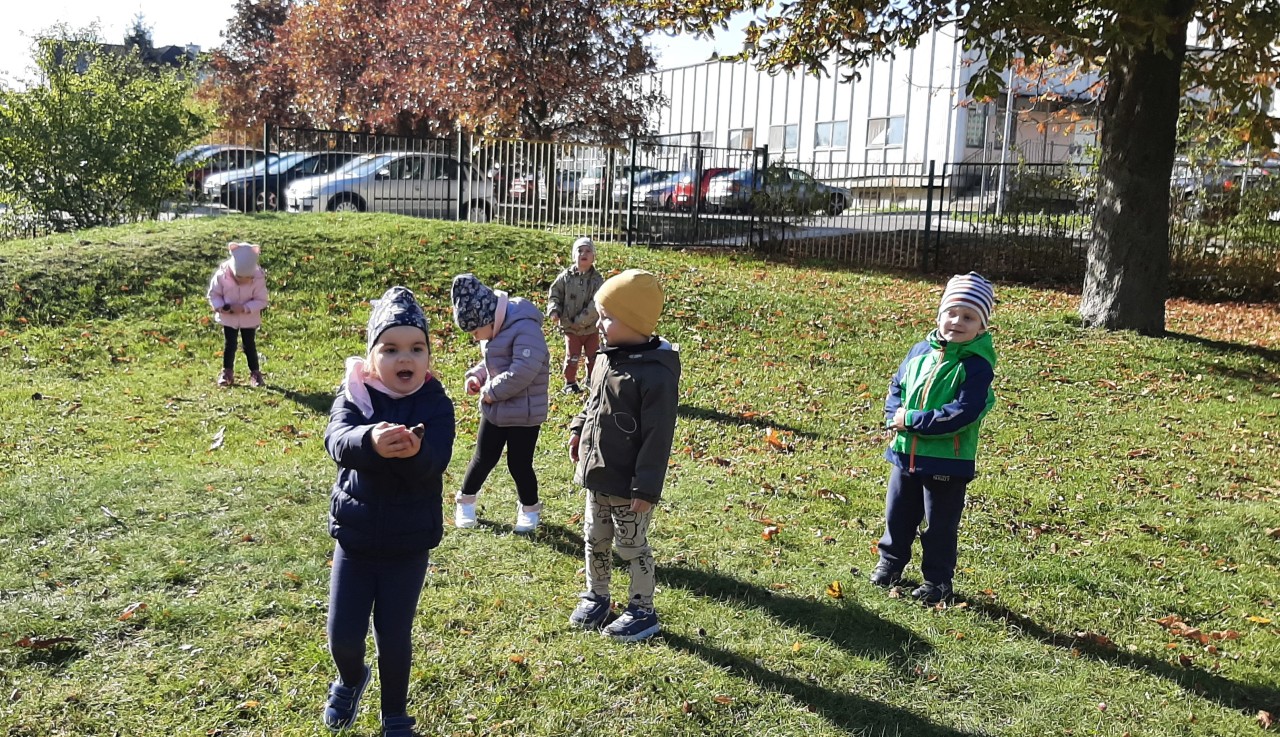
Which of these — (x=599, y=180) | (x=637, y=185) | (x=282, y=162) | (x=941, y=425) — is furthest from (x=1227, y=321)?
(x=282, y=162)

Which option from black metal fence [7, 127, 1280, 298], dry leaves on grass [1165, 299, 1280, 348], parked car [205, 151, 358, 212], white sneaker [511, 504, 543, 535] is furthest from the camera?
parked car [205, 151, 358, 212]

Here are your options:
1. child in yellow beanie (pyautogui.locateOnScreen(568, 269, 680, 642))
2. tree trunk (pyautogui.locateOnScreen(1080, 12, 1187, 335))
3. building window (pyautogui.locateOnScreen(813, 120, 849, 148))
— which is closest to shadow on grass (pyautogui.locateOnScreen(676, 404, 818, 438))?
child in yellow beanie (pyautogui.locateOnScreen(568, 269, 680, 642))

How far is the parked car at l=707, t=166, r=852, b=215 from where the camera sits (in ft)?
65.7

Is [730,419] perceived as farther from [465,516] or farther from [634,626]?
[634,626]

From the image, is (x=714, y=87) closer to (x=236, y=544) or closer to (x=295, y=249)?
(x=295, y=249)

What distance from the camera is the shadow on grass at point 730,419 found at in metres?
9.08

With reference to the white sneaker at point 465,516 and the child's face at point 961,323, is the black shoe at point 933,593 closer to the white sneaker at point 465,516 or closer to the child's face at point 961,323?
the child's face at point 961,323

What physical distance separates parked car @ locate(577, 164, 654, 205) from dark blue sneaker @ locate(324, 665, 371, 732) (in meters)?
15.6

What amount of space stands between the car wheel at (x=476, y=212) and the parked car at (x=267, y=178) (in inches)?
93.6

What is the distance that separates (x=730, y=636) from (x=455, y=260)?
36.6ft

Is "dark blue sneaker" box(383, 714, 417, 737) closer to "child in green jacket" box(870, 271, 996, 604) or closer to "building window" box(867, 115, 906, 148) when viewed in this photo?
"child in green jacket" box(870, 271, 996, 604)

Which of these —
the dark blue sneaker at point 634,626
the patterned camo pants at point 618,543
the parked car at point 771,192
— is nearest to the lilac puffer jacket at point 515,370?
the patterned camo pants at point 618,543

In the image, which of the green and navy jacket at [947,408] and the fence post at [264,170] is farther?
the fence post at [264,170]

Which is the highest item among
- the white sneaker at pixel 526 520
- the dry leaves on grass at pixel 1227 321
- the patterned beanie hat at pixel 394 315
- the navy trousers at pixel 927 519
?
the patterned beanie hat at pixel 394 315
